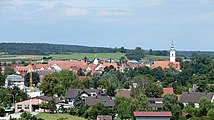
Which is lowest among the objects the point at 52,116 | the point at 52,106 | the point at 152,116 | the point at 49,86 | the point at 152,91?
the point at 52,116

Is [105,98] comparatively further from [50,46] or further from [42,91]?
[50,46]

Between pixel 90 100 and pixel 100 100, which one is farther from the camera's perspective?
pixel 90 100

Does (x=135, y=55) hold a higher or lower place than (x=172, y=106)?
higher

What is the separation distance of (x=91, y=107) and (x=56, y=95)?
10.6 meters

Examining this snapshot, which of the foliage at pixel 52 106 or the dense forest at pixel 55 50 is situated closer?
the foliage at pixel 52 106

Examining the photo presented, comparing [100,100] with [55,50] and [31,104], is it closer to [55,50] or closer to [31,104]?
[31,104]

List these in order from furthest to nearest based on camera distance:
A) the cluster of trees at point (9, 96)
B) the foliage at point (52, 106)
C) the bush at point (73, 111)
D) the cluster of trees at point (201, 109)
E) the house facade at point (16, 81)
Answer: the house facade at point (16, 81), the cluster of trees at point (9, 96), the foliage at point (52, 106), the bush at point (73, 111), the cluster of trees at point (201, 109)

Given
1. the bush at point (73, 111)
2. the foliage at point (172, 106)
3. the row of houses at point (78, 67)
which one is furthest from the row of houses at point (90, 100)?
the row of houses at point (78, 67)

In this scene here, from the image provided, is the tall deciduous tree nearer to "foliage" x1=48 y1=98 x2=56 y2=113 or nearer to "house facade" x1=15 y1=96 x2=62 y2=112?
"house facade" x1=15 y1=96 x2=62 y2=112

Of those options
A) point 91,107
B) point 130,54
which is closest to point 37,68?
point 130,54

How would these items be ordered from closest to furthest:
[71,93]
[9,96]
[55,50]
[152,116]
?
[152,116]
[9,96]
[71,93]
[55,50]

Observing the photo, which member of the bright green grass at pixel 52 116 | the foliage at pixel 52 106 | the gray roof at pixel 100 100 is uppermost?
the gray roof at pixel 100 100

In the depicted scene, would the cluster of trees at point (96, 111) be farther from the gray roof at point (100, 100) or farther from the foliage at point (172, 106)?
the foliage at point (172, 106)

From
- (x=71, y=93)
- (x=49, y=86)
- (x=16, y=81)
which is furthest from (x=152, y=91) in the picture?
(x=16, y=81)
